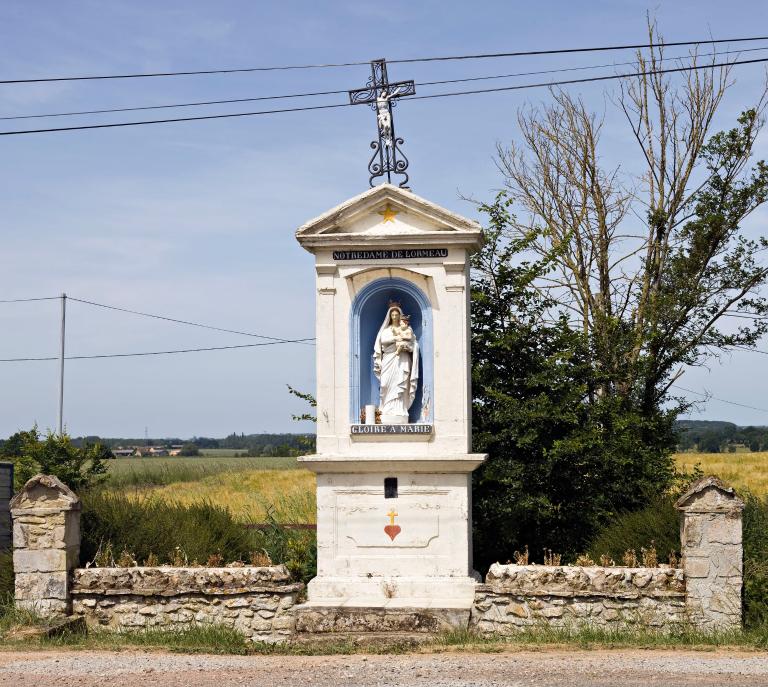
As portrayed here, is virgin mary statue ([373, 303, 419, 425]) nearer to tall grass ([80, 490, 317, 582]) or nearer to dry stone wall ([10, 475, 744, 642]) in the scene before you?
dry stone wall ([10, 475, 744, 642])

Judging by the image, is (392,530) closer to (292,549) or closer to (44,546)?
(292,549)

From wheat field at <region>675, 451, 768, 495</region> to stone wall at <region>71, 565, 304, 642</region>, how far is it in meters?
17.9

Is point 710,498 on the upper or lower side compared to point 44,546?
upper

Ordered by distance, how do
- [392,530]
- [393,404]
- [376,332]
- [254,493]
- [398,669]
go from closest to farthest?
[398,669], [392,530], [393,404], [376,332], [254,493]

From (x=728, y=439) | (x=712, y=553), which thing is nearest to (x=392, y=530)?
(x=712, y=553)

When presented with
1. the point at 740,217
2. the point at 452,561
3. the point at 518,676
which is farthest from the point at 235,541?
the point at 740,217

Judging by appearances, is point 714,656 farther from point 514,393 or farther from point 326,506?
point 514,393

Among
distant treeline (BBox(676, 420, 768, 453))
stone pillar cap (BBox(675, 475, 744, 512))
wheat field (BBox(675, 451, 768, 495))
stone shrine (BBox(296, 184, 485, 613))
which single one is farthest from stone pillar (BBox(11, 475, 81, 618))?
distant treeline (BBox(676, 420, 768, 453))

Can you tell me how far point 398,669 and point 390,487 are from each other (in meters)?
3.74

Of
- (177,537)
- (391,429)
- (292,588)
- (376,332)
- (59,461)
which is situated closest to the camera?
(292,588)

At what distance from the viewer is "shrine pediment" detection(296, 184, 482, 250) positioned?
14.9m

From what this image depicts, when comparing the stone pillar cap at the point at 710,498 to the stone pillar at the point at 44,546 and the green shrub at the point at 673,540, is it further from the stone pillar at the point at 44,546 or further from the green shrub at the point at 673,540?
the stone pillar at the point at 44,546

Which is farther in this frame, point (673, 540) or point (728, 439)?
point (728, 439)

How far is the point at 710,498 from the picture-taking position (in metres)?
13.6
